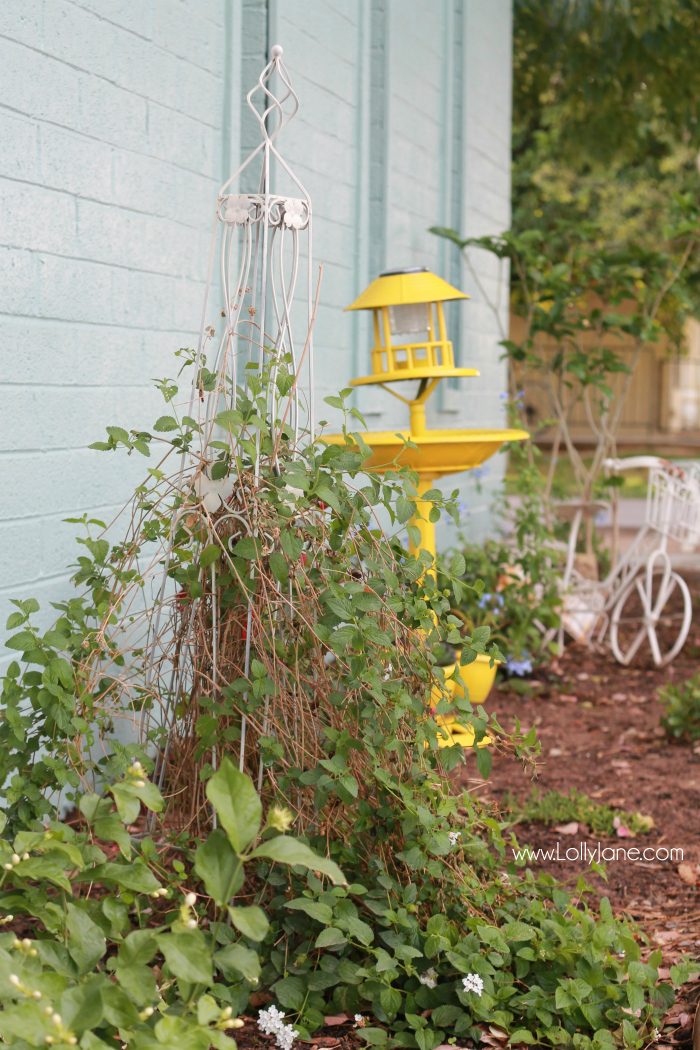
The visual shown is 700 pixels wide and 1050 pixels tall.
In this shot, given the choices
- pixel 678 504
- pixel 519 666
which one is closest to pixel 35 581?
pixel 519 666

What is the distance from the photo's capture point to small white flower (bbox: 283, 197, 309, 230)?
3.10 m

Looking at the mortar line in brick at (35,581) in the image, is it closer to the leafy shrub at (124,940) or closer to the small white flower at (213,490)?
the small white flower at (213,490)

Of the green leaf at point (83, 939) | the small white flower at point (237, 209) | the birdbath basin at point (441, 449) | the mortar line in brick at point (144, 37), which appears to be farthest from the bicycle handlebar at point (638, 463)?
the green leaf at point (83, 939)

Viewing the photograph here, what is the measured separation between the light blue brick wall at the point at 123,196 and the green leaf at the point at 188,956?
1634mm

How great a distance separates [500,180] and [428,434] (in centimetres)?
400

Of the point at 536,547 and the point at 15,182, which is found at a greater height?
the point at 15,182

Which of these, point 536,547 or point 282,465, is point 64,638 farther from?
point 536,547

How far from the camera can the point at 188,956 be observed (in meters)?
1.86

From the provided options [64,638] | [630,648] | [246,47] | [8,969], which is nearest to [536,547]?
[630,648]

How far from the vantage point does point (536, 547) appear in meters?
6.10

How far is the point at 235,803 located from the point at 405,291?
313 cm

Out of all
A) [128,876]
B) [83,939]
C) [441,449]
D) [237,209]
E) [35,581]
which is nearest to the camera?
[83,939]

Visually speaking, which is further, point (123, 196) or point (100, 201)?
point (123, 196)

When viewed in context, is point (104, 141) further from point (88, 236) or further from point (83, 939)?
point (83, 939)
